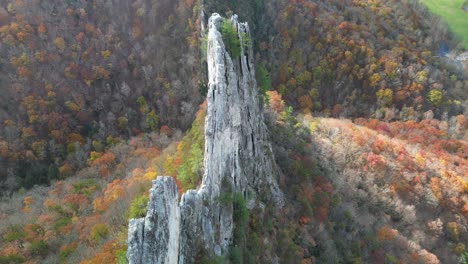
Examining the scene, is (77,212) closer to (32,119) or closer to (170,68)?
(32,119)

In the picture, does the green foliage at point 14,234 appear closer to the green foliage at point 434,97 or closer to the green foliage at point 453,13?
the green foliage at point 434,97

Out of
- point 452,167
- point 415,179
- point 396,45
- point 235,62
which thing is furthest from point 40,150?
point 396,45

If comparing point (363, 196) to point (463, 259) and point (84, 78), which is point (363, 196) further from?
point (84, 78)

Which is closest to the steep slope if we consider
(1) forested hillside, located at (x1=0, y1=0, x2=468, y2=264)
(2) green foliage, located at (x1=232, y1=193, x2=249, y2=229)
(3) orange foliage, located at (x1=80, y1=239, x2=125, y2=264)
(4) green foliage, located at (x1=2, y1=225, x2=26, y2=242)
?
(1) forested hillside, located at (x1=0, y1=0, x2=468, y2=264)

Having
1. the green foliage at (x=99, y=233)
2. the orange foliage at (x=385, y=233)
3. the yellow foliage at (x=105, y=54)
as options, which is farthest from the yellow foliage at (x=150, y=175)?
the yellow foliage at (x=105, y=54)

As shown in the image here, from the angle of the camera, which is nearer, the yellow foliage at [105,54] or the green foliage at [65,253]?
the green foliage at [65,253]

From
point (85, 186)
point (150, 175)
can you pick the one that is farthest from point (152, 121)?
point (150, 175)

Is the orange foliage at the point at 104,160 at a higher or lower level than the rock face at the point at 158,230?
lower

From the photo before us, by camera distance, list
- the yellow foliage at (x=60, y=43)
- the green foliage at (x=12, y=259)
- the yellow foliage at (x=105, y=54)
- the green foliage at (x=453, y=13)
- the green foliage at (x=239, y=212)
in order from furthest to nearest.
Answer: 1. the green foliage at (x=453, y=13)
2. the yellow foliage at (x=105, y=54)
3. the yellow foliage at (x=60, y=43)
4. the green foliage at (x=12, y=259)
5. the green foliage at (x=239, y=212)
